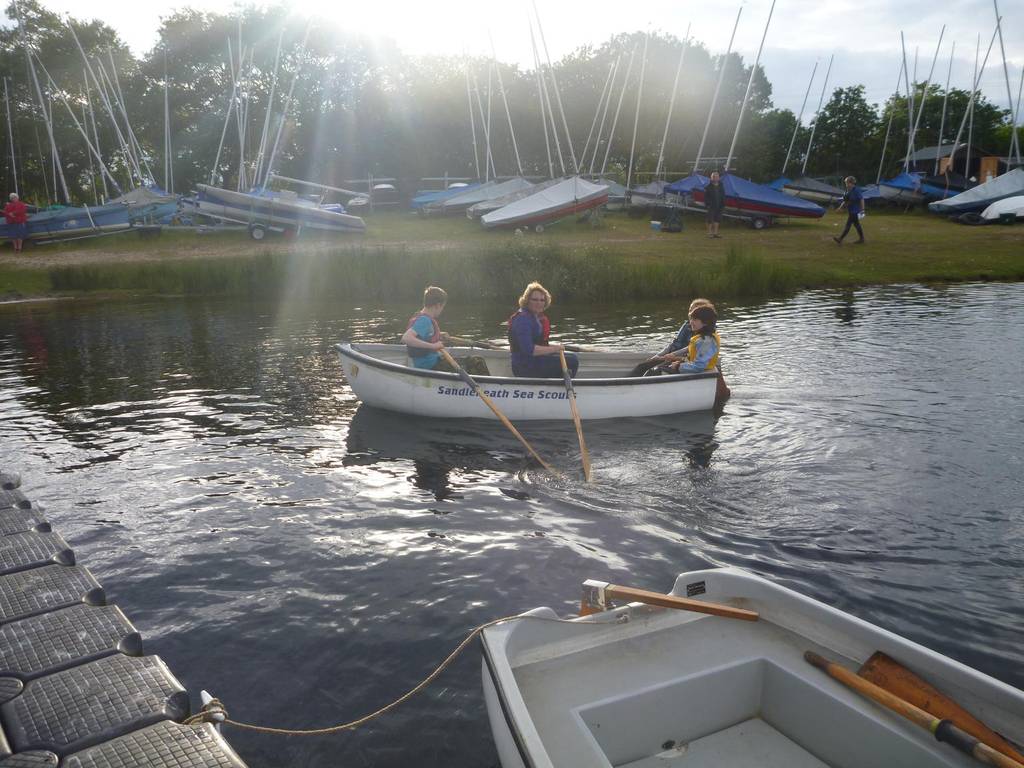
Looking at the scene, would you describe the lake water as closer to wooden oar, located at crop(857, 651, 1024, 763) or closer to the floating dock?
the floating dock

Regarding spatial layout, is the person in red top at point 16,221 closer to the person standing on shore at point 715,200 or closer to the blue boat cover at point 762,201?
the person standing on shore at point 715,200

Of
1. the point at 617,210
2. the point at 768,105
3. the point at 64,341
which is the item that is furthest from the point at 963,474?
the point at 768,105

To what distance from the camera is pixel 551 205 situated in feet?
109

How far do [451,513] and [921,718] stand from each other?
542 cm

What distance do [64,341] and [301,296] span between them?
23.6 ft

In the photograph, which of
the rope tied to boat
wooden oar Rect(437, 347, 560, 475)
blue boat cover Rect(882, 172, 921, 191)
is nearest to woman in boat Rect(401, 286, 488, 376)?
wooden oar Rect(437, 347, 560, 475)

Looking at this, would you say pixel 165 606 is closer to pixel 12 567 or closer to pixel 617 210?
pixel 12 567

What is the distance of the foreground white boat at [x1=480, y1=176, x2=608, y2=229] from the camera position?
1299 inches

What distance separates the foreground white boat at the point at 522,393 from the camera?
1127cm

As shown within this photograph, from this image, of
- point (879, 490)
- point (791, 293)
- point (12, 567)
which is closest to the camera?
point (12, 567)

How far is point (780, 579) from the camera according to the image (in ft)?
22.4

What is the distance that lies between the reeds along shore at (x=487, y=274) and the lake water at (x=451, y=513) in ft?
26.1

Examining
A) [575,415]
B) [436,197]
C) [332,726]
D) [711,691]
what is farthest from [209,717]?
[436,197]

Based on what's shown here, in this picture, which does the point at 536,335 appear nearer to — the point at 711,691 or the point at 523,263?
the point at 711,691
